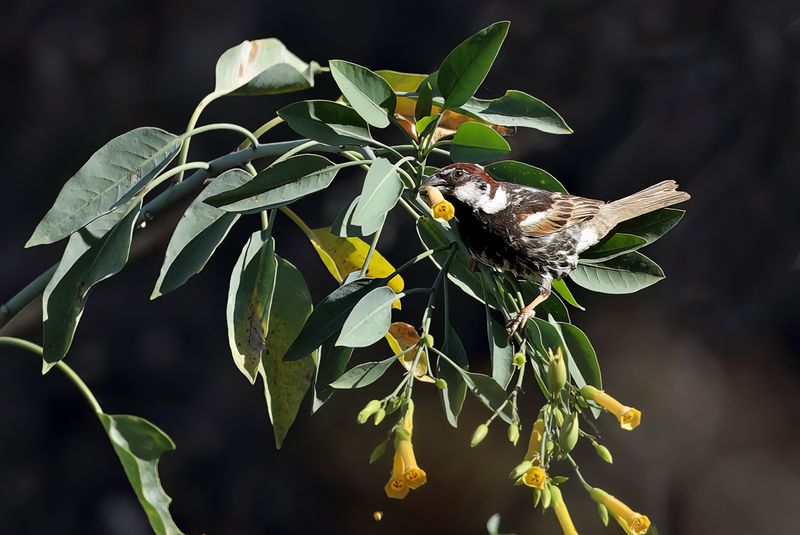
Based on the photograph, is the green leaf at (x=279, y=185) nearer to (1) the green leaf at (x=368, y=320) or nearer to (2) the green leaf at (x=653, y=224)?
(1) the green leaf at (x=368, y=320)

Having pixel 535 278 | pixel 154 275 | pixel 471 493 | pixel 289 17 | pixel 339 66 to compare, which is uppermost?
pixel 339 66

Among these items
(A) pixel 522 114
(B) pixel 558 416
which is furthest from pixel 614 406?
(A) pixel 522 114

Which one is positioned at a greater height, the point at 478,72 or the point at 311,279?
the point at 478,72

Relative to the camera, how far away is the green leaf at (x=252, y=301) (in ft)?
3.06

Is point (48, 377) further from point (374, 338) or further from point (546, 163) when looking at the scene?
point (374, 338)

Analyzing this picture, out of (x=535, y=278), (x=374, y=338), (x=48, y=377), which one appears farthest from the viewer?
(x=48, y=377)

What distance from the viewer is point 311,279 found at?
6.62 ft

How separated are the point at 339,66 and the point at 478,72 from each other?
119 mm

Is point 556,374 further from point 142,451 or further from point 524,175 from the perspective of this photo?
point 142,451

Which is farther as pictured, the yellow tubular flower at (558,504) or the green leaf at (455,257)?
the green leaf at (455,257)

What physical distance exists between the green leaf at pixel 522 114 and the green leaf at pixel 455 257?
113 millimetres

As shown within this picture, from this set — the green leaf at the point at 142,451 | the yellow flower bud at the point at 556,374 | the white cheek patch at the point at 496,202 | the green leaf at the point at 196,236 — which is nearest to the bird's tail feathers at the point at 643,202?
the white cheek patch at the point at 496,202

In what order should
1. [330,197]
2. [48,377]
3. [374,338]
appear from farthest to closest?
1. [48,377]
2. [330,197]
3. [374,338]

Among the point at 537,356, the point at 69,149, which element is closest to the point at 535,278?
the point at 537,356
